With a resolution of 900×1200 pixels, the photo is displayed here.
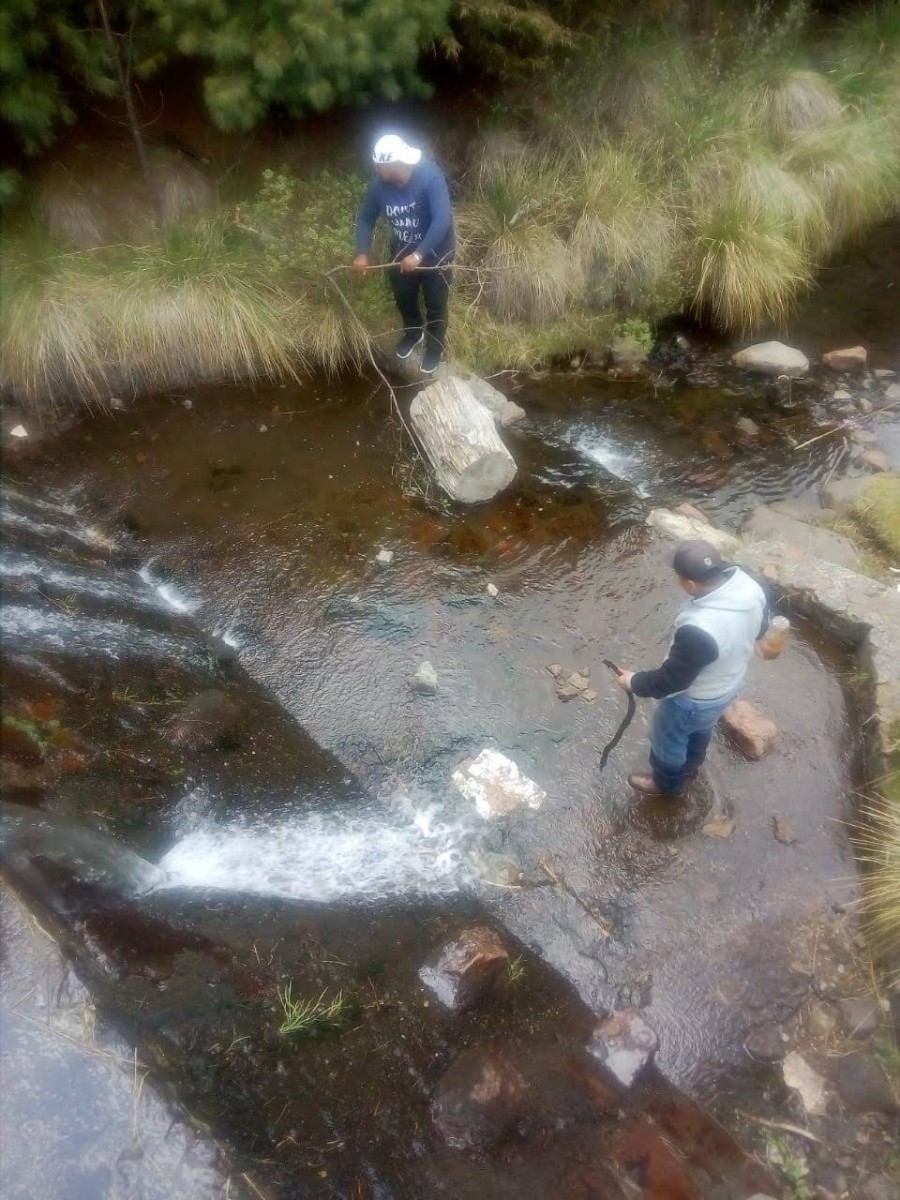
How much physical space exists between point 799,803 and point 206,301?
5.64 metres

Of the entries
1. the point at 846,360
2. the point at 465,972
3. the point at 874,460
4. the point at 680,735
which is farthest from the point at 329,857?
the point at 846,360

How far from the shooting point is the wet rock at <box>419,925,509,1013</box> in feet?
10.3

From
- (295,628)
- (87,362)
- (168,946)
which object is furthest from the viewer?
(87,362)

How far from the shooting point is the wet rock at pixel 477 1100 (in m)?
2.82

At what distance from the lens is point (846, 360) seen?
21.5 feet

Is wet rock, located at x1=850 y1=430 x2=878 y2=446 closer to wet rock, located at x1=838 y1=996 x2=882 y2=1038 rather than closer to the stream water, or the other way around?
the stream water

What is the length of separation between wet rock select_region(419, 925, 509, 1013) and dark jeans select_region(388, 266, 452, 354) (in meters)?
4.38

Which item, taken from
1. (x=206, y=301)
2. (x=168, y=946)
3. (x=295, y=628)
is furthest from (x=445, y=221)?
(x=168, y=946)

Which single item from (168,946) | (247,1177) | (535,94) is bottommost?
(247,1177)

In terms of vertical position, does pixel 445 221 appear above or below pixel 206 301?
above

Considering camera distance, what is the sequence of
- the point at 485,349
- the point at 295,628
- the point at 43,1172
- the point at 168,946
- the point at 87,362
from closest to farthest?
the point at 43,1172, the point at 168,946, the point at 295,628, the point at 87,362, the point at 485,349

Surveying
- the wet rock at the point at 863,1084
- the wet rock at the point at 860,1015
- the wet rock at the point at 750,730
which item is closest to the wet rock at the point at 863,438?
the wet rock at the point at 750,730

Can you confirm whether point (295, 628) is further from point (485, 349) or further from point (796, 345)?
point (796, 345)

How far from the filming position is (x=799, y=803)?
12.6ft
